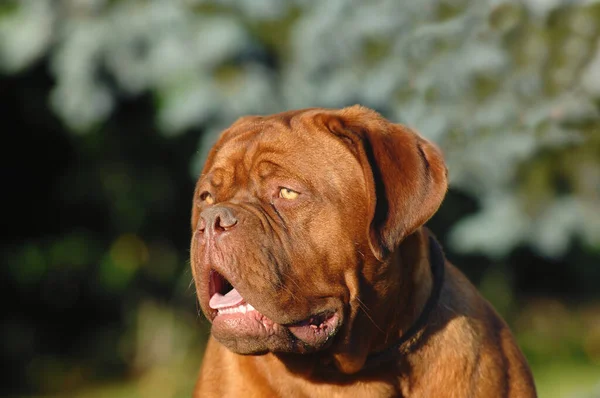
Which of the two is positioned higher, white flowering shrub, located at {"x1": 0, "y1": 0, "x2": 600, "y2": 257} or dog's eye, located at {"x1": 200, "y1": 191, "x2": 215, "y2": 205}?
dog's eye, located at {"x1": 200, "y1": 191, "x2": 215, "y2": 205}

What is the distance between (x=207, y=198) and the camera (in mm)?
3996

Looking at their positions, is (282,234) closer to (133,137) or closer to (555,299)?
(133,137)

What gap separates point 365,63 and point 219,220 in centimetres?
303

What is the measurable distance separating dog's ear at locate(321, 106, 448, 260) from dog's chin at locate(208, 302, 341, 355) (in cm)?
35

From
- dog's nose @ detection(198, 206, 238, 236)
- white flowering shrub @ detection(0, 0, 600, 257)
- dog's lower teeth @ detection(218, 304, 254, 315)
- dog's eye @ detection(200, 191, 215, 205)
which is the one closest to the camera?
dog's nose @ detection(198, 206, 238, 236)

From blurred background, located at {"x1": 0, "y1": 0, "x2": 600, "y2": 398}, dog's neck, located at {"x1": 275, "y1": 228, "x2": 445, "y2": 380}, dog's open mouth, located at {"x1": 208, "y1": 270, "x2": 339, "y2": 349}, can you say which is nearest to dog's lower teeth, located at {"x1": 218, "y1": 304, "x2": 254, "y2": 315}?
dog's open mouth, located at {"x1": 208, "y1": 270, "x2": 339, "y2": 349}

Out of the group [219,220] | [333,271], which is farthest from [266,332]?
[219,220]

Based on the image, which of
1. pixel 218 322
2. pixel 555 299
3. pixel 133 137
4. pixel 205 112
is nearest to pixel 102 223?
pixel 133 137

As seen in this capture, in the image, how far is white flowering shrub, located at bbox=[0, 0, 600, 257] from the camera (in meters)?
5.98

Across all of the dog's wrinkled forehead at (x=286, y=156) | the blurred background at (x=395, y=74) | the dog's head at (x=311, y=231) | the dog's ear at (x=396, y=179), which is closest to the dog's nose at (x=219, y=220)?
the dog's head at (x=311, y=231)

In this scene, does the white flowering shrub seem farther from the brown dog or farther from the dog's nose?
the dog's nose

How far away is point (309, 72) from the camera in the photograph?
6305mm

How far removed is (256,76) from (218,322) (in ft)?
9.34

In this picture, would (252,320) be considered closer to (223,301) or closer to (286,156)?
(223,301)
